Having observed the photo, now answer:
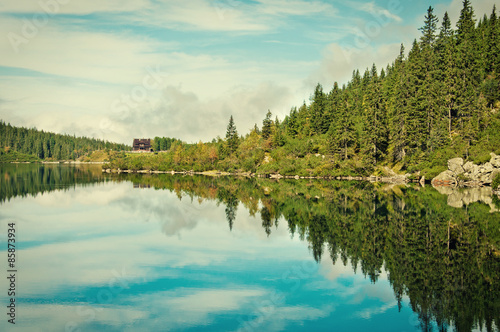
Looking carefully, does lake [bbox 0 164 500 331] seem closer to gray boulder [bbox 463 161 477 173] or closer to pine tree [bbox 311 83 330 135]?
gray boulder [bbox 463 161 477 173]

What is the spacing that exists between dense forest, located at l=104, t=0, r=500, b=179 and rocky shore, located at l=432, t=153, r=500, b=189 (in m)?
1.43

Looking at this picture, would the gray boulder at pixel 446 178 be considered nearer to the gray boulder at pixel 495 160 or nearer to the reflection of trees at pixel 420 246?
the gray boulder at pixel 495 160

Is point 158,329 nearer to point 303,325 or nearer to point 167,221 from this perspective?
point 303,325

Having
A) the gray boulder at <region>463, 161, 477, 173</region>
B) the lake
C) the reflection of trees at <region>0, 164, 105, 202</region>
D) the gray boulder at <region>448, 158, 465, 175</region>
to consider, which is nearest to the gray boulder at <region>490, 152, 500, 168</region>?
the gray boulder at <region>463, 161, 477, 173</region>

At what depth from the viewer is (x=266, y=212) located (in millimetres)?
35281

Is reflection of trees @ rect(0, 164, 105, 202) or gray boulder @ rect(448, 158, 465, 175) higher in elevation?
gray boulder @ rect(448, 158, 465, 175)

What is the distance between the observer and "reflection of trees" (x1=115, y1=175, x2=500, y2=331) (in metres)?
13.1

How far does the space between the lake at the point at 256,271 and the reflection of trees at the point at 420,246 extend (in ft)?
0.26

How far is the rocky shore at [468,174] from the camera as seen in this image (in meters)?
57.2

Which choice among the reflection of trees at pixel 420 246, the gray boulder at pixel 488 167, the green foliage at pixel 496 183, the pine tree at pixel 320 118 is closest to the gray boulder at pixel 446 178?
the gray boulder at pixel 488 167

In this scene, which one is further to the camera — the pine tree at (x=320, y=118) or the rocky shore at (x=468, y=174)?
the pine tree at (x=320, y=118)

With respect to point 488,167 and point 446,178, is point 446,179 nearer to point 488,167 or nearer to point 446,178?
point 446,178

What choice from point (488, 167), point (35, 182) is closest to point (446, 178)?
point (488, 167)

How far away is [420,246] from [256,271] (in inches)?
379
